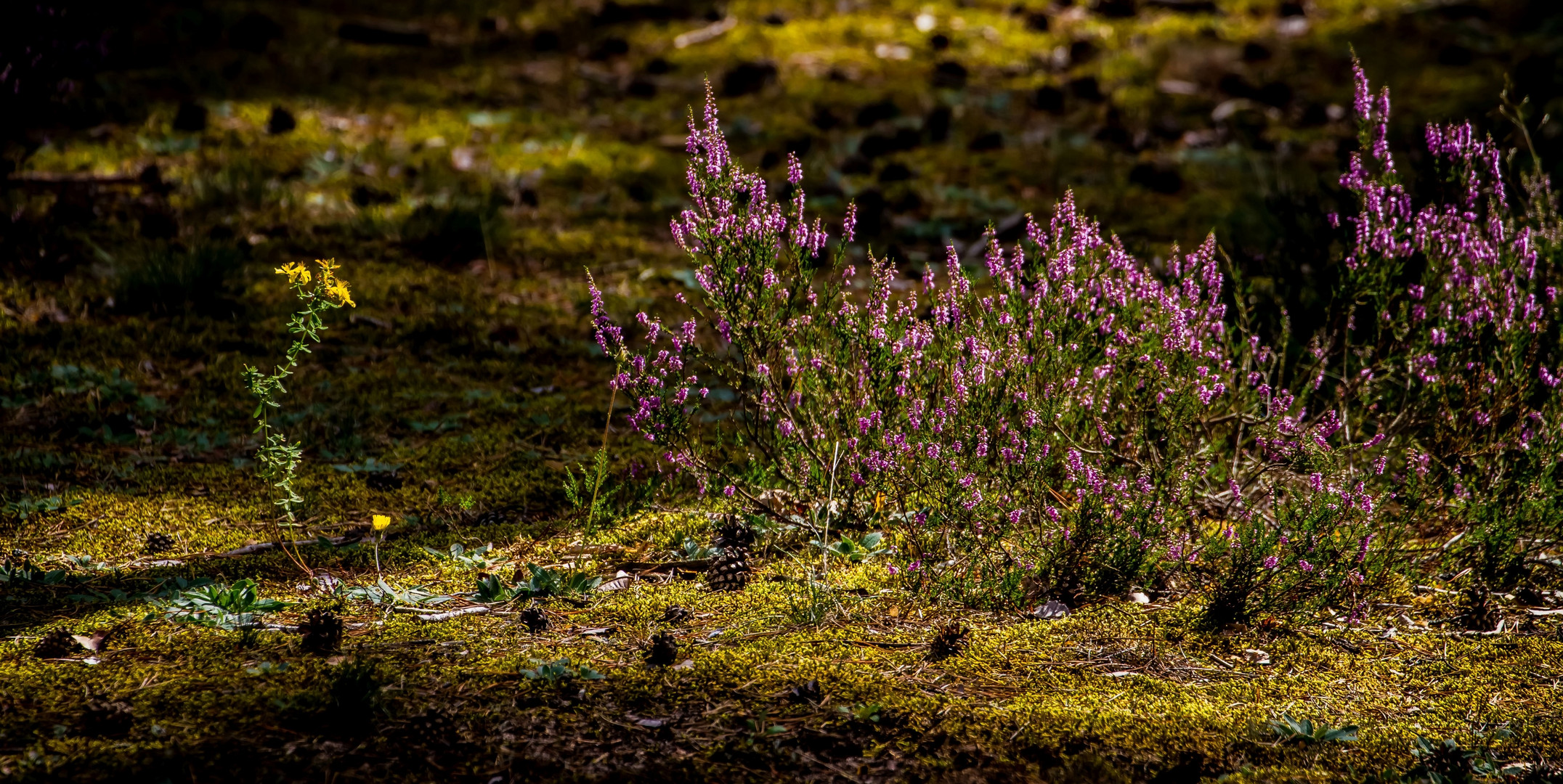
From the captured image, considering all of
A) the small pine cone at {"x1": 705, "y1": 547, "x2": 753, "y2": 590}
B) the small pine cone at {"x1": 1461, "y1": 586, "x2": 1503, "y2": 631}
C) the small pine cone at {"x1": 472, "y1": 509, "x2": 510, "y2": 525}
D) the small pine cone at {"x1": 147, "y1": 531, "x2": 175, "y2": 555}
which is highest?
the small pine cone at {"x1": 147, "y1": 531, "x2": 175, "y2": 555}

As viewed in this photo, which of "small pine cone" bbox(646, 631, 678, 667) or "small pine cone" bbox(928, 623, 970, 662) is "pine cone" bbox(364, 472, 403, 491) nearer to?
"small pine cone" bbox(646, 631, 678, 667)

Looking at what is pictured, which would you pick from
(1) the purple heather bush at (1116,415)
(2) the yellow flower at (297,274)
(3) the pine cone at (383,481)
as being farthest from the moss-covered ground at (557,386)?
(2) the yellow flower at (297,274)

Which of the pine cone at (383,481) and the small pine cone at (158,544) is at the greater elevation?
the small pine cone at (158,544)

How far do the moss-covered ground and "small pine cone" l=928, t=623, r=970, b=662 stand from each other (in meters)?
0.07

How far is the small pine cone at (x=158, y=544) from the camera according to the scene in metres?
3.60

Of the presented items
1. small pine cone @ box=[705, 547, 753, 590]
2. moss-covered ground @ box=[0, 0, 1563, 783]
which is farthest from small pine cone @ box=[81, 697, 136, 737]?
small pine cone @ box=[705, 547, 753, 590]

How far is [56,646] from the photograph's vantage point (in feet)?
9.09

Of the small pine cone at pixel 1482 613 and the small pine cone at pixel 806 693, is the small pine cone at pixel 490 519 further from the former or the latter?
the small pine cone at pixel 1482 613

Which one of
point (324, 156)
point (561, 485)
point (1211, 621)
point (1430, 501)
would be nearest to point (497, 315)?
point (561, 485)

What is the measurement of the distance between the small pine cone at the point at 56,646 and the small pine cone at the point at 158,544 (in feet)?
2.59

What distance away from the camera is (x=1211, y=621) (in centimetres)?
327

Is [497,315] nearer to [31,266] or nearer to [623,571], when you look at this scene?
[31,266]

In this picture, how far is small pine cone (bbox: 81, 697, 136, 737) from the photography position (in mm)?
2389

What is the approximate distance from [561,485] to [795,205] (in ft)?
4.94
